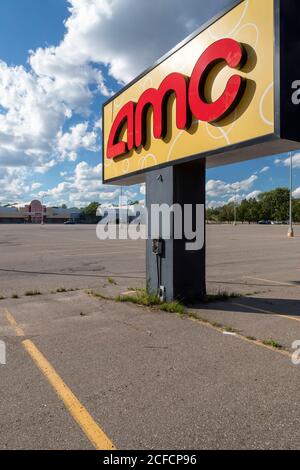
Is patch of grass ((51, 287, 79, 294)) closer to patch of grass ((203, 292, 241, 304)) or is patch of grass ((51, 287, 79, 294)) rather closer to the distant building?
patch of grass ((203, 292, 241, 304))

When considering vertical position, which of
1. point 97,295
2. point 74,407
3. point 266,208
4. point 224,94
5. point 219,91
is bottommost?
point 74,407

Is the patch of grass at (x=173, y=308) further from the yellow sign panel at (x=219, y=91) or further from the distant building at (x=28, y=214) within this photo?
the distant building at (x=28, y=214)

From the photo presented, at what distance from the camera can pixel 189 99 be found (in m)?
6.87

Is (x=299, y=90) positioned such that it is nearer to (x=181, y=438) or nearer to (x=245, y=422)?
(x=245, y=422)

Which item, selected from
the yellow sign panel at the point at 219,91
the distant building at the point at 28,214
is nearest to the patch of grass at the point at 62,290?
the yellow sign panel at the point at 219,91

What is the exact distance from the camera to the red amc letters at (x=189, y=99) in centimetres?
591

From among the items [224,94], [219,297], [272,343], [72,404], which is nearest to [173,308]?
[219,297]

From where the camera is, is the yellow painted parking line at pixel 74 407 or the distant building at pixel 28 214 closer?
the yellow painted parking line at pixel 74 407

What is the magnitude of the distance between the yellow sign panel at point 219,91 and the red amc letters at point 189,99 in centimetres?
5

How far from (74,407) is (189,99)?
A: 5577 mm

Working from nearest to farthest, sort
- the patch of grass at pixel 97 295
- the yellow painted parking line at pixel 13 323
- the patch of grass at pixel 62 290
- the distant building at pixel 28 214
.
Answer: the yellow painted parking line at pixel 13 323 < the patch of grass at pixel 97 295 < the patch of grass at pixel 62 290 < the distant building at pixel 28 214

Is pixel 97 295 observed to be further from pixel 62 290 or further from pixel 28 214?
pixel 28 214

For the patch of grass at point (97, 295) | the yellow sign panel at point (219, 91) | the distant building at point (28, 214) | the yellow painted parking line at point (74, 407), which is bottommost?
the yellow painted parking line at point (74, 407)

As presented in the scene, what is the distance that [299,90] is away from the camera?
5387mm
